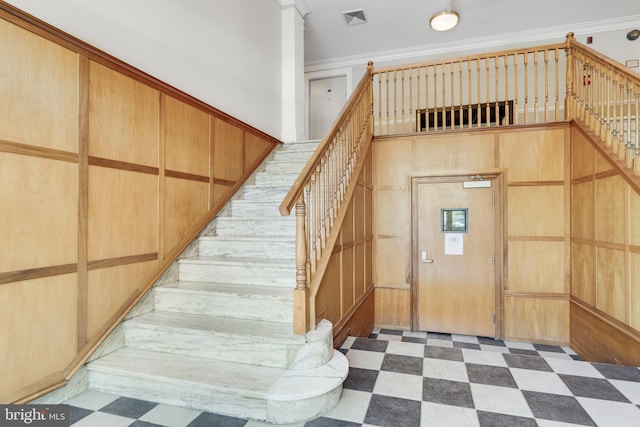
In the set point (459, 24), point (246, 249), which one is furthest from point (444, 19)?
point (246, 249)

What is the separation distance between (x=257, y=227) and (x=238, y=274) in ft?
2.33

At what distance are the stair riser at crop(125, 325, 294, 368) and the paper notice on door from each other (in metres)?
3.10

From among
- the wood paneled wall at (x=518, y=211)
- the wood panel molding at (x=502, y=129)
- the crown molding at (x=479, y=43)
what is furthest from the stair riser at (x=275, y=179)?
the crown molding at (x=479, y=43)

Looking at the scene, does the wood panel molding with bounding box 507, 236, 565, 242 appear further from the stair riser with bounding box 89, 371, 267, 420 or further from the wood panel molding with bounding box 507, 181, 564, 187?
the stair riser with bounding box 89, 371, 267, 420

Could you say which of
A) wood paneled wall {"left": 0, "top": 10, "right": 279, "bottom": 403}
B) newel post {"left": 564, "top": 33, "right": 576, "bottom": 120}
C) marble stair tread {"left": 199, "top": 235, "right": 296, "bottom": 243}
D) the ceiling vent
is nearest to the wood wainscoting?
newel post {"left": 564, "top": 33, "right": 576, "bottom": 120}

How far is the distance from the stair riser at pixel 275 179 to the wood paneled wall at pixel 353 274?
85cm

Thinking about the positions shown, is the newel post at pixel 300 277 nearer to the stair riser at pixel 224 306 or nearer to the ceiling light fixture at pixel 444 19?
the stair riser at pixel 224 306

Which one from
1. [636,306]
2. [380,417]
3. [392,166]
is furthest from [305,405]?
[392,166]

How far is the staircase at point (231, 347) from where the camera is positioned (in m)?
1.91

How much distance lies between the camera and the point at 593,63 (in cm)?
358

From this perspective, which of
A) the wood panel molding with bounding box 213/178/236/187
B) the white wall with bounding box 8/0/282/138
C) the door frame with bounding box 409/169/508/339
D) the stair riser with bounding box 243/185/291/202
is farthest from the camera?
the door frame with bounding box 409/169/508/339

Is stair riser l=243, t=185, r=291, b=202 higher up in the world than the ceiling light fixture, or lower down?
lower down

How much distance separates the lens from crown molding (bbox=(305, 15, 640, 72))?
5.98 meters

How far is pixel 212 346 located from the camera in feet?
7.43
